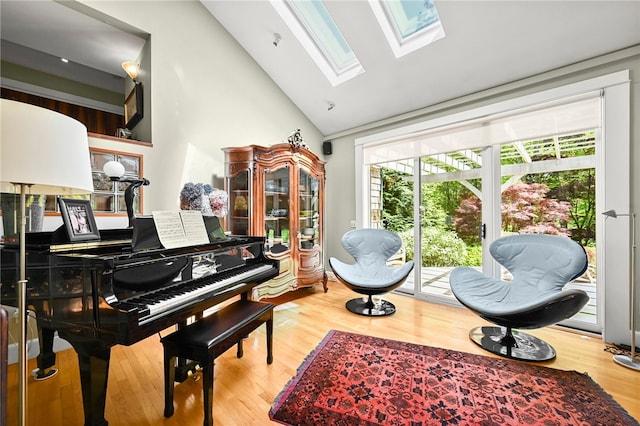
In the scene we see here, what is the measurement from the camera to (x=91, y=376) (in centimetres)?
116

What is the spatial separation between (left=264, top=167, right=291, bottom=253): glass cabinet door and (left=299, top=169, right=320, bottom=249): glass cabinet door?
238 millimetres

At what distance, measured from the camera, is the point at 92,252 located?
1322mm

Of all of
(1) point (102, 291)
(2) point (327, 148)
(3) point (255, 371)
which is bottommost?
(3) point (255, 371)

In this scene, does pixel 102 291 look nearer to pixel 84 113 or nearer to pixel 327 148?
pixel 84 113

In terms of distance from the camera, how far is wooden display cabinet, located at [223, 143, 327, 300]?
2.87 metres

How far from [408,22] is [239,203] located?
254cm

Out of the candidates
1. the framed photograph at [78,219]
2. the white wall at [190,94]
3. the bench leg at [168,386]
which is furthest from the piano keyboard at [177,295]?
the white wall at [190,94]

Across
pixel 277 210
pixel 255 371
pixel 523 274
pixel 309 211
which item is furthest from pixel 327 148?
pixel 255 371

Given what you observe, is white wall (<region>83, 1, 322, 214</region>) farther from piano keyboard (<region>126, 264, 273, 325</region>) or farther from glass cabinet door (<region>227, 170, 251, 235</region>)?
piano keyboard (<region>126, 264, 273, 325</region>)

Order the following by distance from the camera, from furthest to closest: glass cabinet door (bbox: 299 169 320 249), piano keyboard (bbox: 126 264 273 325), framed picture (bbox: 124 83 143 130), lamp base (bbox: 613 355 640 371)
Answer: glass cabinet door (bbox: 299 169 320 249)
framed picture (bbox: 124 83 143 130)
lamp base (bbox: 613 355 640 371)
piano keyboard (bbox: 126 264 273 325)

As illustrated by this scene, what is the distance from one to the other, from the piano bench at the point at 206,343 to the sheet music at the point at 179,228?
1.58 ft

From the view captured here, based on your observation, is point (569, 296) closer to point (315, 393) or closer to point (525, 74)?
point (315, 393)

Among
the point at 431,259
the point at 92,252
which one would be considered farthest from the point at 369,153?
the point at 92,252

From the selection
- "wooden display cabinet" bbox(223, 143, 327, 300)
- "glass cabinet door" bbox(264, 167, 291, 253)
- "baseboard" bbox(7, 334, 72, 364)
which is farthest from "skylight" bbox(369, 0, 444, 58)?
"baseboard" bbox(7, 334, 72, 364)
